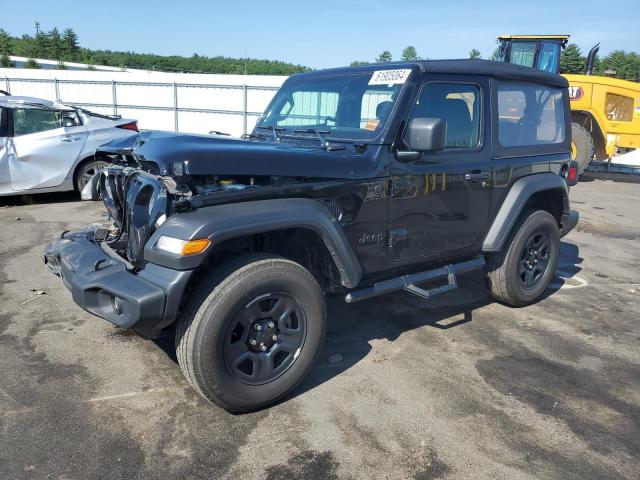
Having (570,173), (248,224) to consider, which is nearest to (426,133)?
(248,224)

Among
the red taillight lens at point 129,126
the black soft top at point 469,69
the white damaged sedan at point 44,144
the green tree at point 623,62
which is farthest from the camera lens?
the green tree at point 623,62

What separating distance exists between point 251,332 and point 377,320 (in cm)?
170

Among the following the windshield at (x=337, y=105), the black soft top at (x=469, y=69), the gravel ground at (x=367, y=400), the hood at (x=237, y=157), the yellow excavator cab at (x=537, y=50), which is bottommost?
the gravel ground at (x=367, y=400)

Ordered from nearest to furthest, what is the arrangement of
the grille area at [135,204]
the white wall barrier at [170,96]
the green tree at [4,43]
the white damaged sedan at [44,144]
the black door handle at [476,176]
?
the grille area at [135,204] → the black door handle at [476,176] → the white damaged sedan at [44,144] → the white wall barrier at [170,96] → the green tree at [4,43]

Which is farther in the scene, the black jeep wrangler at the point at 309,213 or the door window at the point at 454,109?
the door window at the point at 454,109

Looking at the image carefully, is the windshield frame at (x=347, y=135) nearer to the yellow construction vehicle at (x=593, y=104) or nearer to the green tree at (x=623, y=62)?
the yellow construction vehicle at (x=593, y=104)

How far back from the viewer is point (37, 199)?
8844mm

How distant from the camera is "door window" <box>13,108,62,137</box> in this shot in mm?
7777

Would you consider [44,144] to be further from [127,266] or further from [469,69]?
[469,69]

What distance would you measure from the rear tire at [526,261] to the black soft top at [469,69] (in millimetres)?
1205

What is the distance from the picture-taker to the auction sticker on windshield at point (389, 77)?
3.65 m

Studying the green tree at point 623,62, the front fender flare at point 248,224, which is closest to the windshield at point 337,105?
the front fender flare at point 248,224

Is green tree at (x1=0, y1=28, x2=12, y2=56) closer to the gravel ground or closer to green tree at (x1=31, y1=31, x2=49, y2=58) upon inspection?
green tree at (x1=31, y1=31, x2=49, y2=58)

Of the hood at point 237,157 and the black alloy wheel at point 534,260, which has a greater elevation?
the hood at point 237,157
